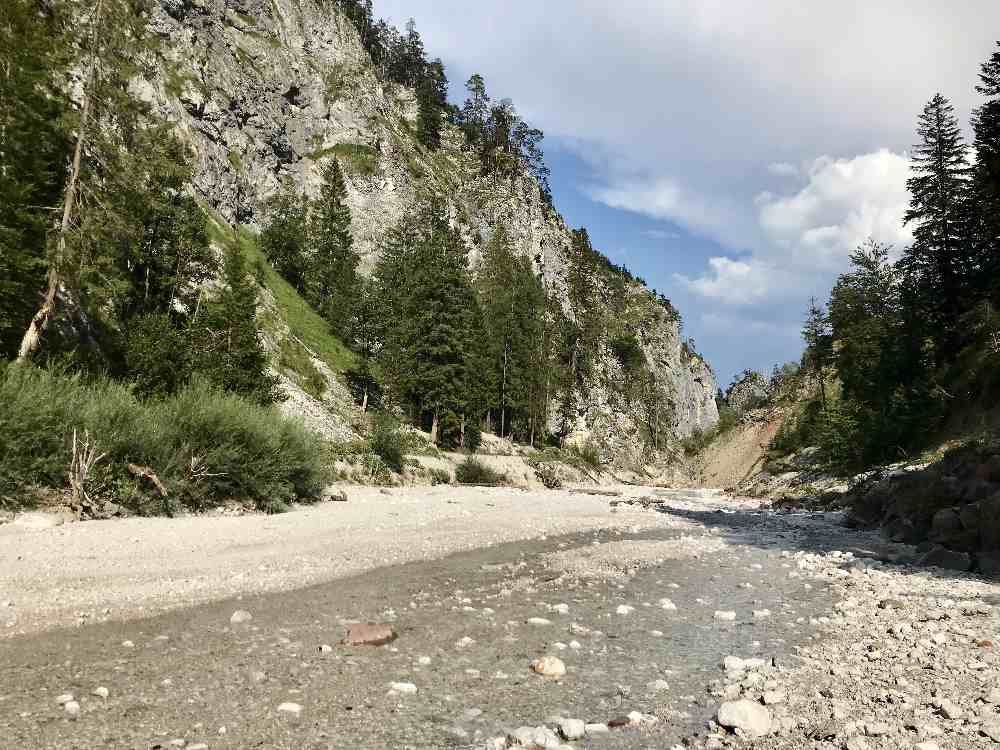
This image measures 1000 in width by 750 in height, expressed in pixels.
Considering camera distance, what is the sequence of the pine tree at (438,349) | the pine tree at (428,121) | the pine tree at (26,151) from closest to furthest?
the pine tree at (26,151) < the pine tree at (438,349) < the pine tree at (428,121)

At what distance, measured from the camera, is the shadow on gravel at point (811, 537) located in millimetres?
12816

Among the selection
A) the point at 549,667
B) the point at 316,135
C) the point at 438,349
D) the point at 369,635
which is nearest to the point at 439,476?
the point at 438,349

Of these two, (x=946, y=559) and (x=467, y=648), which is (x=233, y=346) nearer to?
(x=467, y=648)

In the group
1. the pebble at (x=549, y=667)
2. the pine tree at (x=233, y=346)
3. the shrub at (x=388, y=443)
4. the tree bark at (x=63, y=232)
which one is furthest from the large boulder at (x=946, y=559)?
the shrub at (x=388, y=443)

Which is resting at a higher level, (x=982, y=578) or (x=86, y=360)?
(x=86, y=360)

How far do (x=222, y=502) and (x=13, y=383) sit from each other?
6.05 m

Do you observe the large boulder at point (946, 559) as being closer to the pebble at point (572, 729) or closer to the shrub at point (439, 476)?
the pebble at point (572, 729)

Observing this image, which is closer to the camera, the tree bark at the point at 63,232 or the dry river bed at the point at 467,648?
the dry river bed at the point at 467,648

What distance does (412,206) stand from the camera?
110 metres

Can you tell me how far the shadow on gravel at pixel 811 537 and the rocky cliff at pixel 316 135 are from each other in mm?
66629

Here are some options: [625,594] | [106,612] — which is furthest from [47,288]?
[625,594]

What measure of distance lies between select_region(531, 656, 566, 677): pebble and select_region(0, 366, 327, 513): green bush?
39.2ft

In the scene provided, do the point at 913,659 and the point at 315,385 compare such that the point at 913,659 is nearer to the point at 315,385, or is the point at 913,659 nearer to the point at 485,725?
the point at 485,725

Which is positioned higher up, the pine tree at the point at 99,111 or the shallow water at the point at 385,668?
the pine tree at the point at 99,111
